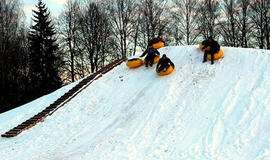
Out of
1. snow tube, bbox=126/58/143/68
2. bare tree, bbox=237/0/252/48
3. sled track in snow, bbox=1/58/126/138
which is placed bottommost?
sled track in snow, bbox=1/58/126/138

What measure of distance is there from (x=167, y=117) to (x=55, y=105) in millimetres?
6597

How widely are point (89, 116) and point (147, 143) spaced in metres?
4.22

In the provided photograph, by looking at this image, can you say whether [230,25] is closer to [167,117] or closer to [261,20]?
[261,20]

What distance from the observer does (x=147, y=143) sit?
341 inches

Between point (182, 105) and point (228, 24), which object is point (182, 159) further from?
point (228, 24)

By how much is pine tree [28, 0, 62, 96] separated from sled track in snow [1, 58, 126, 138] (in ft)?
38.1

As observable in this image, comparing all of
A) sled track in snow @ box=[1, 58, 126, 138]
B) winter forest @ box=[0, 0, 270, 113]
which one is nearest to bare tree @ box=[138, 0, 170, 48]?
winter forest @ box=[0, 0, 270, 113]

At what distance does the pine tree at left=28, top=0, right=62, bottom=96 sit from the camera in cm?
2642

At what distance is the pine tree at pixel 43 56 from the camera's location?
2642cm

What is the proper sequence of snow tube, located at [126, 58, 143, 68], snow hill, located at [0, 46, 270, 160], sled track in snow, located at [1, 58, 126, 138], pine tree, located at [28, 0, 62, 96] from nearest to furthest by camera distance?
snow hill, located at [0, 46, 270, 160]
sled track in snow, located at [1, 58, 126, 138]
snow tube, located at [126, 58, 143, 68]
pine tree, located at [28, 0, 62, 96]

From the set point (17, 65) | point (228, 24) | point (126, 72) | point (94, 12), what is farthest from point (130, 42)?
point (126, 72)

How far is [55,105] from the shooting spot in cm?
1386

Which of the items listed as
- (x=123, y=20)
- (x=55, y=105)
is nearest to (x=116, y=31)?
(x=123, y=20)

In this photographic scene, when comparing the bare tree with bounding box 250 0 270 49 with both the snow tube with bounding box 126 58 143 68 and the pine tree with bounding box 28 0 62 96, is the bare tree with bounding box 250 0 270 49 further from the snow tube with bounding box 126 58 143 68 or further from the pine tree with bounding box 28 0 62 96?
the pine tree with bounding box 28 0 62 96
